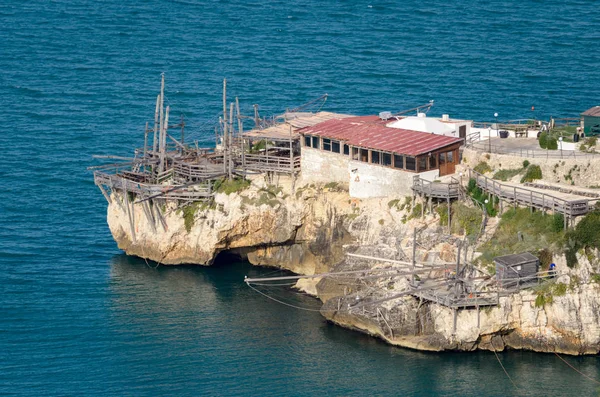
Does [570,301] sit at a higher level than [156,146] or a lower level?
lower

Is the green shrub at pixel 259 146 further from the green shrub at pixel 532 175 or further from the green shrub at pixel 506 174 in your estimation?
the green shrub at pixel 532 175

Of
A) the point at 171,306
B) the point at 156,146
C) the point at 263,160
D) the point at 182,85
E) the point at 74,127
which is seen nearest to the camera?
the point at 171,306

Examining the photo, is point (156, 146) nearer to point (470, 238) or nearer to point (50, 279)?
point (50, 279)

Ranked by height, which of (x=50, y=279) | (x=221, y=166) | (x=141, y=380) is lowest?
(x=141, y=380)

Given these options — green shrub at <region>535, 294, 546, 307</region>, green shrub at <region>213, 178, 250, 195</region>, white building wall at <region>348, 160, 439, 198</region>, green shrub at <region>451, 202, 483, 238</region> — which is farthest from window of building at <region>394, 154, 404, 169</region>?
green shrub at <region>535, 294, 546, 307</region>

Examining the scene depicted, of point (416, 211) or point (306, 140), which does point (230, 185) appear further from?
point (416, 211)

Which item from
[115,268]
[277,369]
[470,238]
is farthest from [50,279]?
[470,238]

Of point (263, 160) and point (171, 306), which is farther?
point (263, 160)
